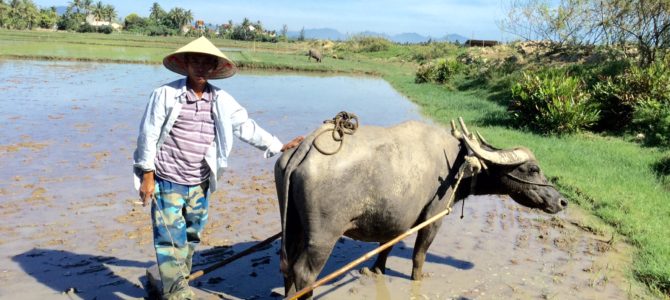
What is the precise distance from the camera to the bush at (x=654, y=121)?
904cm

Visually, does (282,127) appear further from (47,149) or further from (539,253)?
A: (539,253)

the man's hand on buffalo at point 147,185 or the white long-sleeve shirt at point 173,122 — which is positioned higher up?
the white long-sleeve shirt at point 173,122

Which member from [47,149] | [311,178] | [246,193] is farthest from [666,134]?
[47,149]

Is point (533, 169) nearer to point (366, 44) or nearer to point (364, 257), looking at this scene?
point (364, 257)

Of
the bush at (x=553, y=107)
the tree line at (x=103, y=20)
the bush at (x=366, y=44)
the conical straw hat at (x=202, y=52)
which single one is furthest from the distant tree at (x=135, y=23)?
the conical straw hat at (x=202, y=52)

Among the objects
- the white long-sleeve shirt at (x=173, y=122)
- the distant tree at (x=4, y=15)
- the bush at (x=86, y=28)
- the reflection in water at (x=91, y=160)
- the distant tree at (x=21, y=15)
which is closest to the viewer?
the white long-sleeve shirt at (x=173, y=122)

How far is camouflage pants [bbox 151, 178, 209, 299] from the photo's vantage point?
3.07 m

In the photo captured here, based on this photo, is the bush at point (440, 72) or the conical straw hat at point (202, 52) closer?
the conical straw hat at point (202, 52)

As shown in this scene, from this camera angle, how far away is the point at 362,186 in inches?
121

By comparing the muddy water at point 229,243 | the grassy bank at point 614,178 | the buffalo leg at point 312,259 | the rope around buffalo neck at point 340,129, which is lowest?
the muddy water at point 229,243

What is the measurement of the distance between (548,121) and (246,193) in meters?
6.97

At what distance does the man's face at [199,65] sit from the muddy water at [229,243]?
5.29ft

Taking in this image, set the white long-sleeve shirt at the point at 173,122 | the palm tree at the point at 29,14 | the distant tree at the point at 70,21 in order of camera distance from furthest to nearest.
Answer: the distant tree at the point at 70,21 < the palm tree at the point at 29,14 < the white long-sleeve shirt at the point at 173,122

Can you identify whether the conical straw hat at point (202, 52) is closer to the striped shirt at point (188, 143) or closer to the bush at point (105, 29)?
the striped shirt at point (188, 143)
